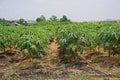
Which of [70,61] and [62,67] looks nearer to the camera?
[62,67]

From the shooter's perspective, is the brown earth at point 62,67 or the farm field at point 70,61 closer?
the brown earth at point 62,67

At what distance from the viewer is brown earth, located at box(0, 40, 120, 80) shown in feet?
26.6

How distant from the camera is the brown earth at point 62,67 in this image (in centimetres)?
810

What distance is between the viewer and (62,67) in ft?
30.3

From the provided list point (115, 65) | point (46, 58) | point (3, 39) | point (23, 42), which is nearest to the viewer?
point (115, 65)

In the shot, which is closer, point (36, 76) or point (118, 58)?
point (36, 76)

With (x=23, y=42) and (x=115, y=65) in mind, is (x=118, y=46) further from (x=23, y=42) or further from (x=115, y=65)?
(x=23, y=42)

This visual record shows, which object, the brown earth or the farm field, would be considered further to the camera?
the farm field

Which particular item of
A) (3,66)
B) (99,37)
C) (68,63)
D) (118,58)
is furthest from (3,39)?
(118,58)

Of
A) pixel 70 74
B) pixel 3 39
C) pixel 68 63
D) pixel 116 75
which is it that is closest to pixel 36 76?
pixel 70 74

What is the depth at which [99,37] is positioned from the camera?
10.1 m

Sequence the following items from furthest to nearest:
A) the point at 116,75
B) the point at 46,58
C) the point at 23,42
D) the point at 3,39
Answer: the point at 3,39 < the point at 46,58 < the point at 23,42 < the point at 116,75

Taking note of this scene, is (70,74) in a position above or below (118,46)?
below

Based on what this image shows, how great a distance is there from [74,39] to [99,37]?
3.53 feet
